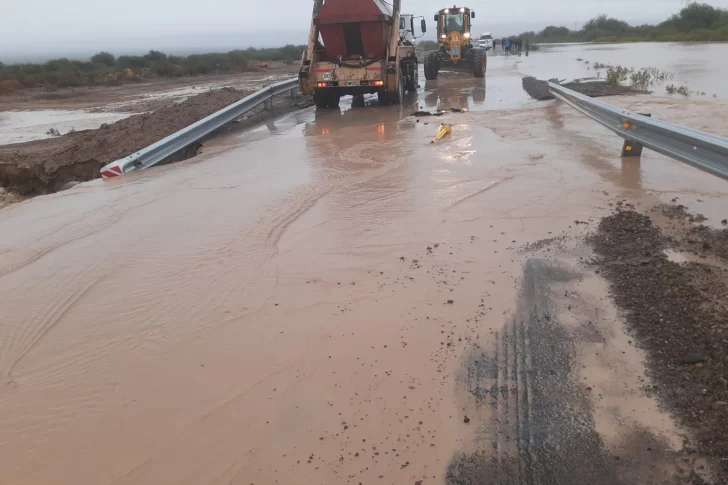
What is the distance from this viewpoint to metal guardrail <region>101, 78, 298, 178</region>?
26.2 feet

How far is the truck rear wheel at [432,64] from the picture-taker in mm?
23016

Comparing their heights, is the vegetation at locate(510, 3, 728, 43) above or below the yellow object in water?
above

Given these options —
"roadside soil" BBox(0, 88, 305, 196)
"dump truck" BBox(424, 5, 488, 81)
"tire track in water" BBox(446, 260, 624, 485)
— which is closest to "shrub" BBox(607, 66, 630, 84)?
"dump truck" BBox(424, 5, 488, 81)

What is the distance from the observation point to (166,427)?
2.87m

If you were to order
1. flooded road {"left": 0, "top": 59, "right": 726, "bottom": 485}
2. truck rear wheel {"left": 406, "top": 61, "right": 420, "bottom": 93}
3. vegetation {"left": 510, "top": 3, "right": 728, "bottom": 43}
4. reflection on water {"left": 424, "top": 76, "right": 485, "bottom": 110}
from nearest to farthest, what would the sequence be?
1. flooded road {"left": 0, "top": 59, "right": 726, "bottom": 485}
2. reflection on water {"left": 424, "top": 76, "right": 485, "bottom": 110}
3. truck rear wheel {"left": 406, "top": 61, "right": 420, "bottom": 93}
4. vegetation {"left": 510, "top": 3, "right": 728, "bottom": 43}

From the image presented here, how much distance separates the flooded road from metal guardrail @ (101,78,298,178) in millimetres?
866

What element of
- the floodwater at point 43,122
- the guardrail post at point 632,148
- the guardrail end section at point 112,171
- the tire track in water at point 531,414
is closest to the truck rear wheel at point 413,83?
the floodwater at point 43,122

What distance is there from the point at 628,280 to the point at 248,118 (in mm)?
11974

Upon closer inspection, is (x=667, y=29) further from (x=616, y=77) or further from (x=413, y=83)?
(x=413, y=83)

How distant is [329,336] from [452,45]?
73.9ft

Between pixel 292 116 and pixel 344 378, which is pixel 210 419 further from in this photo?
pixel 292 116

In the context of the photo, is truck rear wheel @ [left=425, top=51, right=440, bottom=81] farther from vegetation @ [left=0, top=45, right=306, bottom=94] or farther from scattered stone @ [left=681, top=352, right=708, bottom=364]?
scattered stone @ [left=681, top=352, right=708, bottom=364]

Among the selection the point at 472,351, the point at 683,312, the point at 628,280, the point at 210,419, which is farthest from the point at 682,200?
the point at 210,419

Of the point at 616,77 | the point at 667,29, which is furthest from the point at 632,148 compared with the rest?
the point at 667,29
